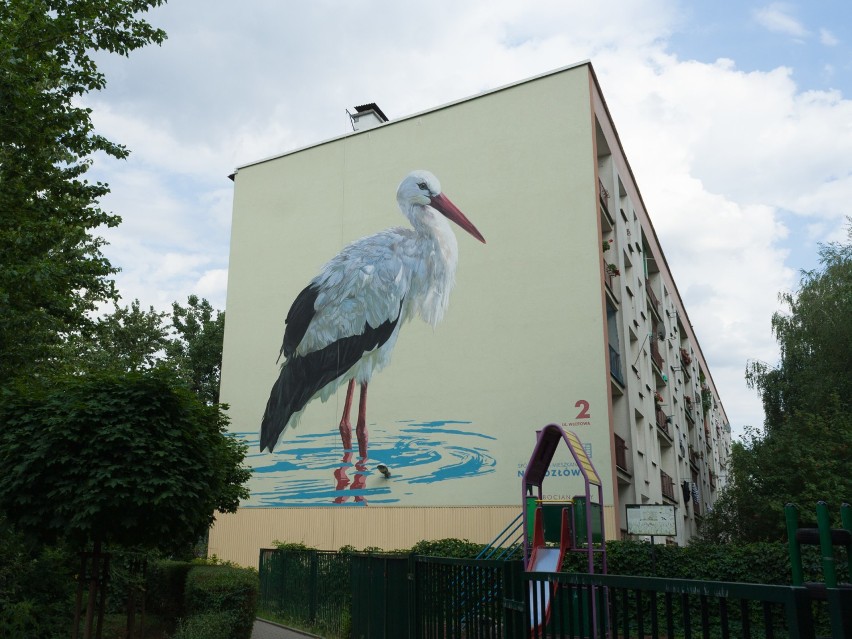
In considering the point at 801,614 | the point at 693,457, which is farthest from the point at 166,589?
the point at 693,457

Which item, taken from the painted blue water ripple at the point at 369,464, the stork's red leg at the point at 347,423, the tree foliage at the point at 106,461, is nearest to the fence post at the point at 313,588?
the painted blue water ripple at the point at 369,464

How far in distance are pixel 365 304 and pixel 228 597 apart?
565 inches

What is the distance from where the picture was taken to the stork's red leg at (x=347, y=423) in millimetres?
24781

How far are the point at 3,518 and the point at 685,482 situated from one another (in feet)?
108

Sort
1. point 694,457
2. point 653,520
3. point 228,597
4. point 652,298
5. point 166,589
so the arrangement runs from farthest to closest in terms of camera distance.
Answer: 1. point 694,457
2. point 652,298
3. point 653,520
4. point 166,589
5. point 228,597

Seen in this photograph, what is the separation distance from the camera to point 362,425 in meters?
24.7

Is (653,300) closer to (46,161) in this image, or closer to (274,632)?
(274,632)

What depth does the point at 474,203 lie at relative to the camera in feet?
80.9

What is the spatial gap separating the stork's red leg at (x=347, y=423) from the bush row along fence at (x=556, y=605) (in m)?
13.2

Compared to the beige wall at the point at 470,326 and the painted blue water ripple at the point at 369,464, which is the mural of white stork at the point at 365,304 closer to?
the beige wall at the point at 470,326

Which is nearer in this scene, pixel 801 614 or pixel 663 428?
pixel 801 614

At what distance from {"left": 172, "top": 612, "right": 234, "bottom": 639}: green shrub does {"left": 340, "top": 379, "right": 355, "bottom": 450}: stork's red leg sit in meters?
13.0

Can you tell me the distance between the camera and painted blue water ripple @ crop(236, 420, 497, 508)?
74.5ft

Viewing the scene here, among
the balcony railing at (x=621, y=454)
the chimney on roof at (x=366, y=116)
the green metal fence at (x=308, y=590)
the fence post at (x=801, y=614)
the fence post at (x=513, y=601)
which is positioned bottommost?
the green metal fence at (x=308, y=590)
